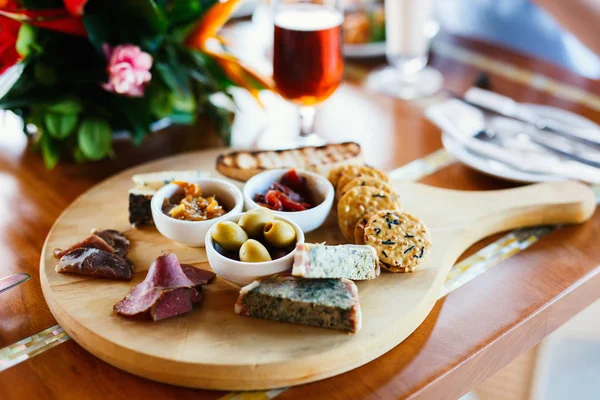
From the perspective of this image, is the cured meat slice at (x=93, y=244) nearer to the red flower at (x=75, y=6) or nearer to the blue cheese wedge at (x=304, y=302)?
the blue cheese wedge at (x=304, y=302)

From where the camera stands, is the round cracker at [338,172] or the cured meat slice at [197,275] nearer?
the cured meat slice at [197,275]

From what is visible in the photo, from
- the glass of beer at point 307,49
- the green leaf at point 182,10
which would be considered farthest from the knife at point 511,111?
the green leaf at point 182,10

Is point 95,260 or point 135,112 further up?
point 135,112

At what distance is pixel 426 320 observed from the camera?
120cm

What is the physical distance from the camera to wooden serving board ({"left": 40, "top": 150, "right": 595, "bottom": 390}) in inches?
40.5

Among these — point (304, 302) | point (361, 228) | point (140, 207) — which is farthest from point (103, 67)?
point (304, 302)

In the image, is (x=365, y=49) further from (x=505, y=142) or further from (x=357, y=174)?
(x=357, y=174)

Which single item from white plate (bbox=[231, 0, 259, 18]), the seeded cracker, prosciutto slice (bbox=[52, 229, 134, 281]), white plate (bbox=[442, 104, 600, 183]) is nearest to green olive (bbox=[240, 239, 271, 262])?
prosciutto slice (bbox=[52, 229, 134, 281])

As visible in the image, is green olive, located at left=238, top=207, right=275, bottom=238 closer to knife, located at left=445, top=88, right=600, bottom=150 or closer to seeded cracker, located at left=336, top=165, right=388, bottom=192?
seeded cracker, located at left=336, top=165, right=388, bottom=192

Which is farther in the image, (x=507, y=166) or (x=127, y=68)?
(x=507, y=166)

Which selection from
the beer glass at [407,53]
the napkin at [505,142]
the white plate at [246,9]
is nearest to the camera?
the napkin at [505,142]

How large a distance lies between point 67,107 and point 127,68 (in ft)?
0.67

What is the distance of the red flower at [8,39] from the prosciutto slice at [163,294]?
0.78 meters

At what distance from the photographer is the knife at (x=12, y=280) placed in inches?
47.4
